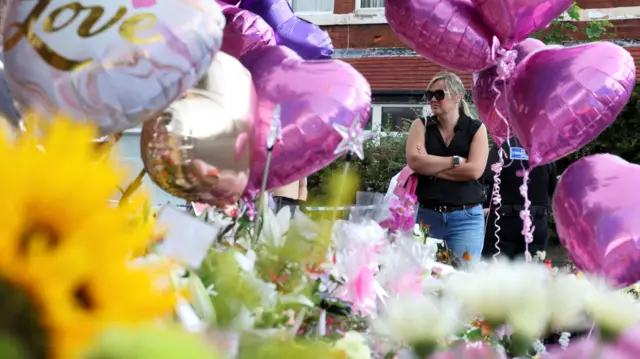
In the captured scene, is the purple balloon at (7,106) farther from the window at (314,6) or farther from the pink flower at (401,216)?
the window at (314,6)

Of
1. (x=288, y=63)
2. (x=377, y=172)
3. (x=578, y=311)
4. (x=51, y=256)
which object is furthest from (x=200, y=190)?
(x=377, y=172)

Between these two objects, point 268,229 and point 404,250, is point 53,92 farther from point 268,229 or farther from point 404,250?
point 404,250

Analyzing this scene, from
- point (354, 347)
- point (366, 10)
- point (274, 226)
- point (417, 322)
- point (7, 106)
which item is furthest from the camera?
point (366, 10)

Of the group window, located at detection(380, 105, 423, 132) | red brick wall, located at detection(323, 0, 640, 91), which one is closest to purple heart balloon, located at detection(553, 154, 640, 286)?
window, located at detection(380, 105, 423, 132)

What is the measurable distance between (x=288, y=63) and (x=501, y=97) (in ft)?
1.98

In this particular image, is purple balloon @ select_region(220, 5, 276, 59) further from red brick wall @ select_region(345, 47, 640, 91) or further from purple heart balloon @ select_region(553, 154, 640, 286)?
red brick wall @ select_region(345, 47, 640, 91)

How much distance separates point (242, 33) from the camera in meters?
1.51

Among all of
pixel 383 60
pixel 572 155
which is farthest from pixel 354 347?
pixel 383 60

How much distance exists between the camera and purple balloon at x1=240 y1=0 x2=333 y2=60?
1.74m

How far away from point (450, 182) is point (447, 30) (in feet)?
4.26

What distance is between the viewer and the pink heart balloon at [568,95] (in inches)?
58.1

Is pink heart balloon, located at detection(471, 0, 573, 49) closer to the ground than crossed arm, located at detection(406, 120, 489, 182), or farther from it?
farther from it

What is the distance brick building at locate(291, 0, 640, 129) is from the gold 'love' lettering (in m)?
7.49

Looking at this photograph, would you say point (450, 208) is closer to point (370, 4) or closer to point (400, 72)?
point (400, 72)
